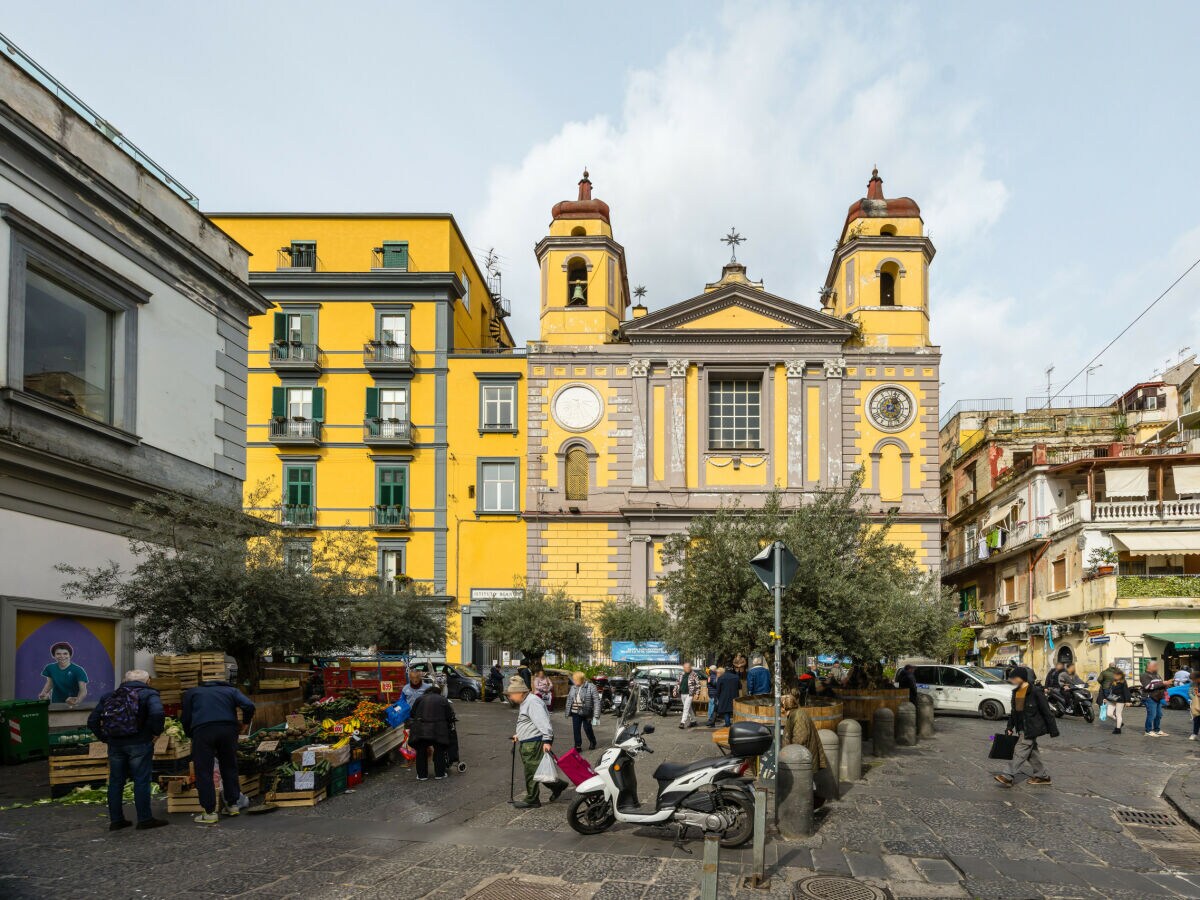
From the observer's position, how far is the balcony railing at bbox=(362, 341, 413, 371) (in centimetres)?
3816

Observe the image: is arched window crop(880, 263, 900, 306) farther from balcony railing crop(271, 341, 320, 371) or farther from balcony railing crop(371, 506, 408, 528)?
balcony railing crop(271, 341, 320, 371)

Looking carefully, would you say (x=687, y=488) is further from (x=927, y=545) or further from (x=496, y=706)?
(x=496, y=706)

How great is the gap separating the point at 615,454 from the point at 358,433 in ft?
33.2

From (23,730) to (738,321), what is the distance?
30675 mm

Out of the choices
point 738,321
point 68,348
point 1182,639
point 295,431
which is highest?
point 738,321

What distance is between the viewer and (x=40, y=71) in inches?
566

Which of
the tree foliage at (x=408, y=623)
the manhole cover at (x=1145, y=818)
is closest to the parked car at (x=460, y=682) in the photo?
the tree foliage at (x=408, y=623)

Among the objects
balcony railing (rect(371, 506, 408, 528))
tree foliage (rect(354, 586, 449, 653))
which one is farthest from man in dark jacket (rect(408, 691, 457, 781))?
balcony railing (rect(371, 506, 408, 528))

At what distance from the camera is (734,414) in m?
39.4

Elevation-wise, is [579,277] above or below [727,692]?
above

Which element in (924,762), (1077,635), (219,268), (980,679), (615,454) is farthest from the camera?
(615,454)

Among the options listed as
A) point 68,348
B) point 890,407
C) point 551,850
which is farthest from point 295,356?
point 551,850

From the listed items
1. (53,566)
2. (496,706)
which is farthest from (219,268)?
(496,706)

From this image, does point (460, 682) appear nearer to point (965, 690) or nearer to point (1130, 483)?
point (965, 690)
